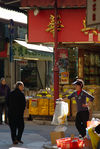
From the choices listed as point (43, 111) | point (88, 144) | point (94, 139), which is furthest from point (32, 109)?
point (94, 139)

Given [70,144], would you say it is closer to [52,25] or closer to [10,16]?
[52,25]

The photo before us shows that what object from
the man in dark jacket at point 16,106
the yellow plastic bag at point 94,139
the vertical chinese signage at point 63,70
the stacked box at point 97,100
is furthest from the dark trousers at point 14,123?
the vertical chinese signage at point 63,70

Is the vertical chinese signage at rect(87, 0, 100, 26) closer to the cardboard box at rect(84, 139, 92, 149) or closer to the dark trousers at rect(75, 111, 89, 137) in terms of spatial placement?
the cardboard box at rect(84, 139, 92, 149)

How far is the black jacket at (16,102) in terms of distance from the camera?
42.5 feet

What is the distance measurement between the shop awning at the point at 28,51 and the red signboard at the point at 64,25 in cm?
679

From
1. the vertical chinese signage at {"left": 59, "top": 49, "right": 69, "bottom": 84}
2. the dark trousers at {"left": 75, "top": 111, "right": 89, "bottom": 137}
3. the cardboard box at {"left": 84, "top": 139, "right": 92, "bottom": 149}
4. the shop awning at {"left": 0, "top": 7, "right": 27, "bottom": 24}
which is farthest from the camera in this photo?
the shop awning at {"left": 0, "top": 7, "right": 27, "bottom": 24}

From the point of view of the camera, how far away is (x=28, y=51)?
27.7 metres

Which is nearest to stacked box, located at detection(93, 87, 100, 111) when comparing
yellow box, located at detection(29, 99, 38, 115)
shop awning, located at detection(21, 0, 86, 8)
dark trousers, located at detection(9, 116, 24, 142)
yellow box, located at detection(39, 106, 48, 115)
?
yellow box, located at detection(39, 106, 48, 115)

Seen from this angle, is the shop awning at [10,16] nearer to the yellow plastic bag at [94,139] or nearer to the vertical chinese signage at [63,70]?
the vertical chinese signage at [63,70]

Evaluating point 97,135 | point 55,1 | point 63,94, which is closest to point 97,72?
point 63,94

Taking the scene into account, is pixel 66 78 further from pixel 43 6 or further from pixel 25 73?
pixel 25 73

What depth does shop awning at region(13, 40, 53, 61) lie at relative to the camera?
26.7m

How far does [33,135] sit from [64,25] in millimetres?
5348

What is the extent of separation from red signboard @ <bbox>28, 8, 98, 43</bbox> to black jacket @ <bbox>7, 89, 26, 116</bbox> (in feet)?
20.1
